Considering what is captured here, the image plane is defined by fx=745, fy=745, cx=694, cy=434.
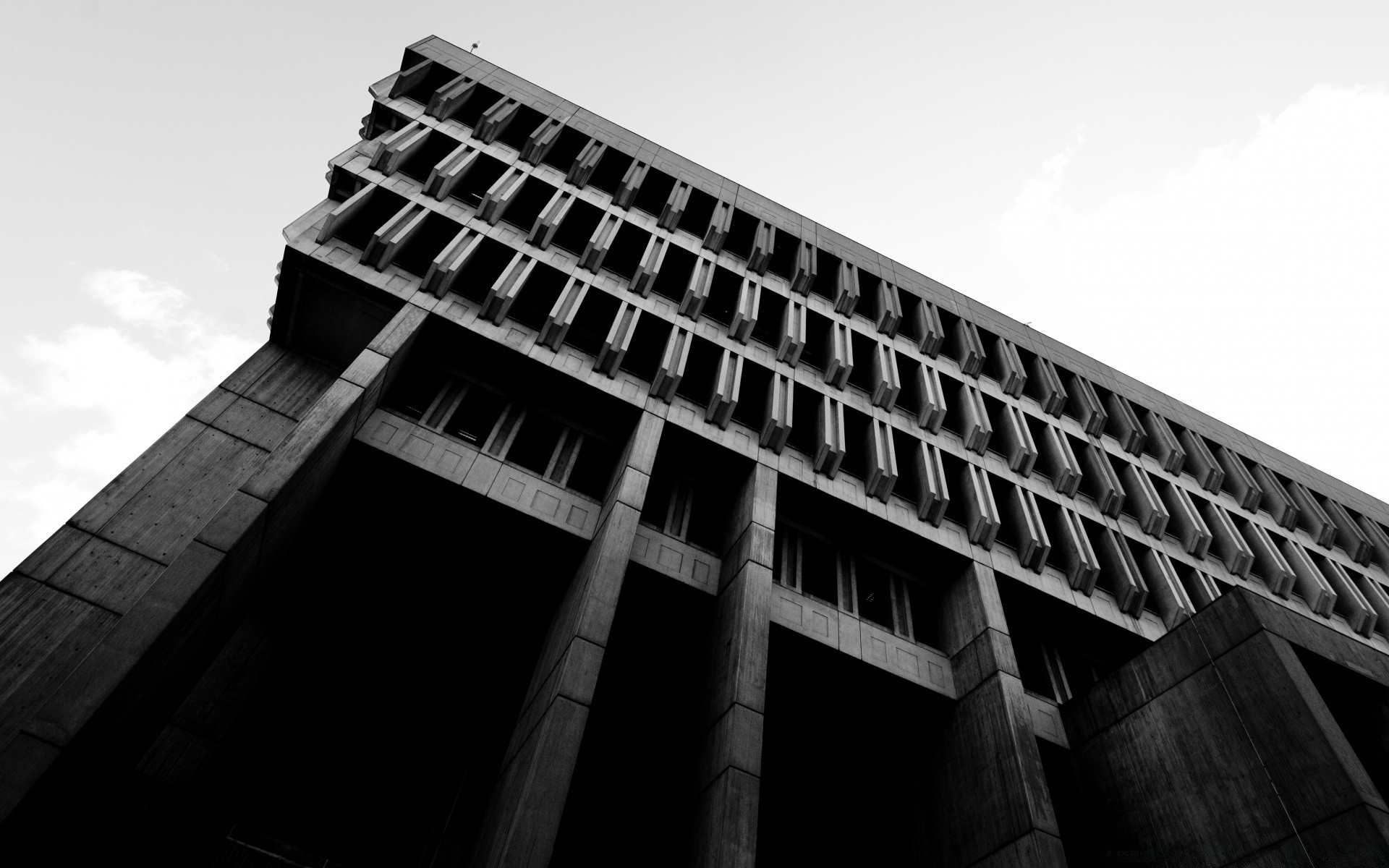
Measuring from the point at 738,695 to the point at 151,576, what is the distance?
10.4m

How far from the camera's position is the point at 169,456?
14.4 meters

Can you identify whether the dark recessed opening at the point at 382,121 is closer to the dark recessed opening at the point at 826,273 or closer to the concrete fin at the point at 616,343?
the concrete fin at the point at 616,343

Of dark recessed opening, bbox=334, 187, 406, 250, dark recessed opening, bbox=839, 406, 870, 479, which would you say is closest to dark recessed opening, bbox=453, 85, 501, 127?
dark recessed opening, bbox=334, 187, 406, 250

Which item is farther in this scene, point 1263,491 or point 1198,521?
point 1263,491

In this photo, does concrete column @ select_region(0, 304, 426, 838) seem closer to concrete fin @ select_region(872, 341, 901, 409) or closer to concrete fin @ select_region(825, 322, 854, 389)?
concrete fin @ select_region(825, 322, 854, 389)

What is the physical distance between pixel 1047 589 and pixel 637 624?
11.1 metres

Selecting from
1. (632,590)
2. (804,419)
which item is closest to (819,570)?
(804,419)

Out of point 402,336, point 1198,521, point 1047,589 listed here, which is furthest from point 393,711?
point 1198,521

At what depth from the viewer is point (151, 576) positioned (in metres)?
12.8

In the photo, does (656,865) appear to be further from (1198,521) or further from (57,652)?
(1198,521)

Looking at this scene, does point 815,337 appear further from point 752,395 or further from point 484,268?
point 484,268

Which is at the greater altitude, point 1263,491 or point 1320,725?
point 1263,491

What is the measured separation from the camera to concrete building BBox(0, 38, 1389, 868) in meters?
12.2

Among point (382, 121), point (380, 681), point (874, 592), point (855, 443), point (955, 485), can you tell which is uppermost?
point (382, 121)
